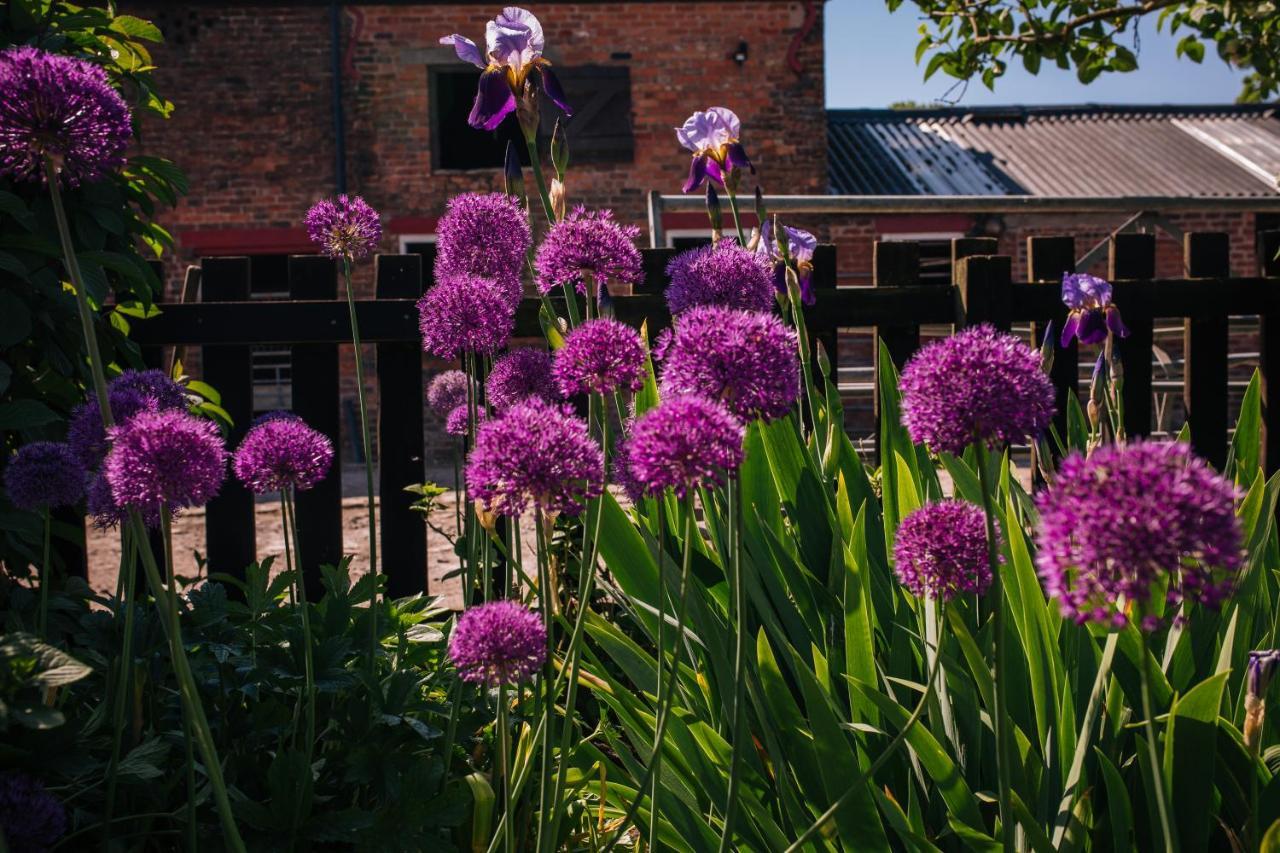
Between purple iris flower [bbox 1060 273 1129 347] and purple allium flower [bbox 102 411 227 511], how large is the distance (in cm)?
149

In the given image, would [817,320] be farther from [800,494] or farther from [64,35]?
[64,35]

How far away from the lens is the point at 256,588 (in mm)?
1603

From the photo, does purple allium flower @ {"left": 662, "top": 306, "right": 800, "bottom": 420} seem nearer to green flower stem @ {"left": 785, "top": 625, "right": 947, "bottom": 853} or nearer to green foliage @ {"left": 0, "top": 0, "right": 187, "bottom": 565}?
green flower stem @ {"left": 785, "top": 625, "right": 947, "bottom": 853}

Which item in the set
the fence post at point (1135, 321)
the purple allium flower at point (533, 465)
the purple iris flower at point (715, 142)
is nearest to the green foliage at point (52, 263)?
the purple iris flower at point (715, 142)

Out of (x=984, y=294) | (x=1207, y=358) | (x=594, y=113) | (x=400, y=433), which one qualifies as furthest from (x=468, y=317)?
(x=594, y=113)

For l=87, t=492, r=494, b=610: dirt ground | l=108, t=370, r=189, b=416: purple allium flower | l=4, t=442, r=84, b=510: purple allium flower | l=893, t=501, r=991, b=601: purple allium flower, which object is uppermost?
l=108, t=370, r=189, b=416: purple allium flower

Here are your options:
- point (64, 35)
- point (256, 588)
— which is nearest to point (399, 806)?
point (256, 588)

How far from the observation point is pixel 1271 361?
10.5ft

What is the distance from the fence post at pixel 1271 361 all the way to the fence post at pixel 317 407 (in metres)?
2.53

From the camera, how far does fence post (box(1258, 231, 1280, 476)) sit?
3148 millimetres

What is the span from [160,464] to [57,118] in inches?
10.9

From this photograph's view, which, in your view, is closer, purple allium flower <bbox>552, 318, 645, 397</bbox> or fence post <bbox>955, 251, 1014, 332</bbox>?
purple allium flower <bbox>552, 318, 645, 397</bbox>

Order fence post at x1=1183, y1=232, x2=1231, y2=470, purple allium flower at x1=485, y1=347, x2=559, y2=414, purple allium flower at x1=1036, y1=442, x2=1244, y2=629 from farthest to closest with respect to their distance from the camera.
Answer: fence post at x1=1183, y1=232, x2=1231, y2=470 → purple allium flower at x1=485, y1=347, x2=559, y2=414 → purple allium flower at x1=1036, y1=442, x2=1244, y2=629

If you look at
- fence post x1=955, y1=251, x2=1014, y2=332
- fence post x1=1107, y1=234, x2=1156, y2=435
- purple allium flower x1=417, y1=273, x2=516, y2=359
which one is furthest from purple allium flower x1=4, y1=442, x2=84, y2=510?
fence post x1=1107, y1=234, x2=1156, y2=435
